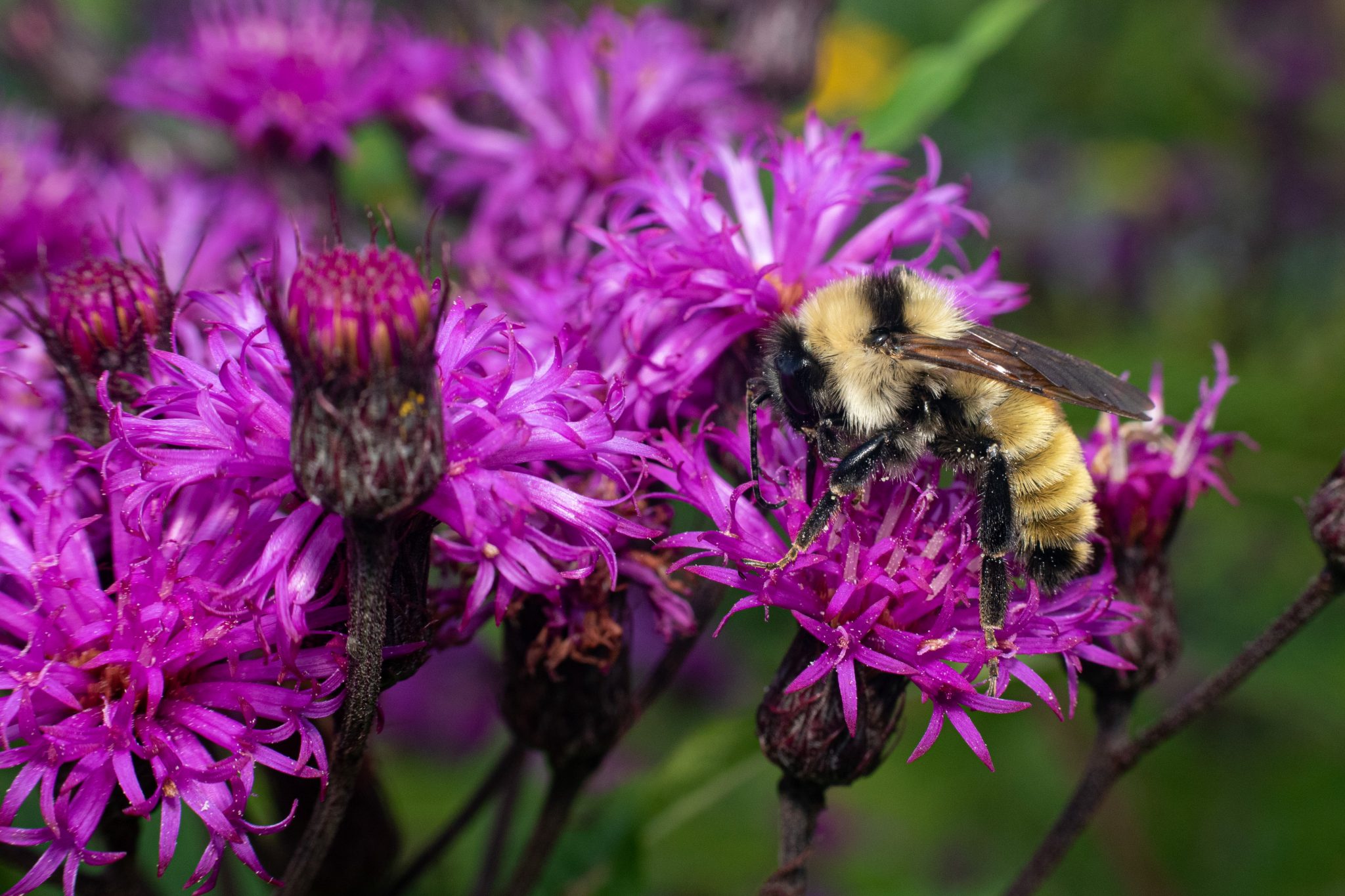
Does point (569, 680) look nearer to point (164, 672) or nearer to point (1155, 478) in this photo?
point (164, 672)

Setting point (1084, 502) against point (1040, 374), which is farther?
point (1084, 502)

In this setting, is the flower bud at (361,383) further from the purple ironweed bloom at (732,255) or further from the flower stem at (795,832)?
the flower stem at (795,832)

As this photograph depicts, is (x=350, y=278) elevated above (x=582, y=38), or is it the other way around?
(x=350, y=278)

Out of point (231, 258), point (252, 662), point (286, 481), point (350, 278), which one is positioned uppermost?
point (350, 278)

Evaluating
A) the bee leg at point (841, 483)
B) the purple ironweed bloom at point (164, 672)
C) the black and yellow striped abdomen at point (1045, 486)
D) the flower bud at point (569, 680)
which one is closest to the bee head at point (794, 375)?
the bee leg at point (841, 483)

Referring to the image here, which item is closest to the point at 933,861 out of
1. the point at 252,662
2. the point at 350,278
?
the point at 252,662

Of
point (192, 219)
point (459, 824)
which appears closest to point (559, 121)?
point (192, 219)

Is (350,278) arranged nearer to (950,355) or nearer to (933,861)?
(950,355)
